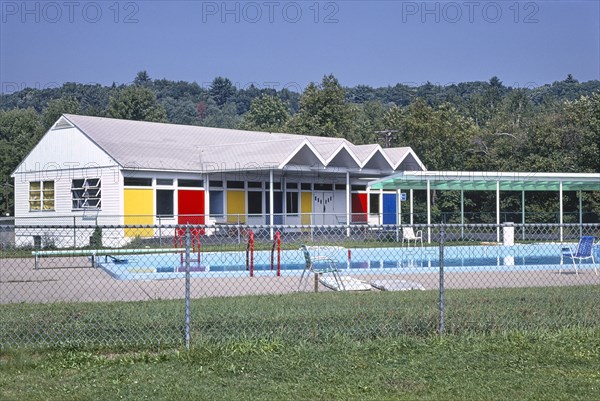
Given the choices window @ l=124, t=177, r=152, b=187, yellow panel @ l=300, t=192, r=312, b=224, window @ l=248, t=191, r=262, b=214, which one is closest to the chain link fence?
window @ l=124, t=177, r=152, b=187

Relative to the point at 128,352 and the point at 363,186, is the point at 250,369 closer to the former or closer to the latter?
the point at 128,352

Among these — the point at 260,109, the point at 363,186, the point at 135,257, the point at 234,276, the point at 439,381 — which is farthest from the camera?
the point at 260,109

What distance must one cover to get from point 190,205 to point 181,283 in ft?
64.4

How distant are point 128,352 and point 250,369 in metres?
1.66

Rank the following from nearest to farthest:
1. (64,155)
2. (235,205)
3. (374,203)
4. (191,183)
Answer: (191,183) → (64,155) → (235,205) → (374,203)

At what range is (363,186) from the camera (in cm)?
4588

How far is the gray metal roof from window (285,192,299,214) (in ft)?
10.1

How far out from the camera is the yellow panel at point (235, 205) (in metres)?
38.3

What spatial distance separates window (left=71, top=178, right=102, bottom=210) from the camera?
3528cm

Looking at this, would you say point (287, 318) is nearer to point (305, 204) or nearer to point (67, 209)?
point (67, 209)

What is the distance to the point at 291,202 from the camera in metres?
41.0

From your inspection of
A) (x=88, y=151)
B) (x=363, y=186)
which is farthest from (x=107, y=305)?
(x=363, y=186)

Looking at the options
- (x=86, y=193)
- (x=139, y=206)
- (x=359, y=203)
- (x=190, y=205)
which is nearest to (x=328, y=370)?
(x=139, y=206)

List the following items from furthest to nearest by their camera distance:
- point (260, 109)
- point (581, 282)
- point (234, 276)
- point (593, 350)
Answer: point (260, 109) < point (234, 276) < point (581, 282) < point (593, 350)
